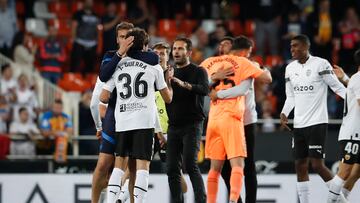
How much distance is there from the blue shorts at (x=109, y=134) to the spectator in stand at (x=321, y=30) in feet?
37.2

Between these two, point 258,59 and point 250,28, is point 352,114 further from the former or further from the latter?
point 250,28

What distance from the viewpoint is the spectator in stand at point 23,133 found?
1916 cm

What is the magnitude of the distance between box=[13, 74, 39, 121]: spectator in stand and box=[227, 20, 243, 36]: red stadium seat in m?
5.71

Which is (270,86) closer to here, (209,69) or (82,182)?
(82,182)

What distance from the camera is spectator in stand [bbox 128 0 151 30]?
76.5 ft

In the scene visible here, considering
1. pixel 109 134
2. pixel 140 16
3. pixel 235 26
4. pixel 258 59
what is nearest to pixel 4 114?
pixel 140 16

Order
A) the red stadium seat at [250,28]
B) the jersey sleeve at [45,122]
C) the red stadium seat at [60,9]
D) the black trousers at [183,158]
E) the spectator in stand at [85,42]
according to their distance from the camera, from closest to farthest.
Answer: the black trousers at [183,158] < the jersey sleeve at [45,122] < the spectator in stand at [85,42] < the red stadium seat at [60,9] < the red stadium seat at [250,28]

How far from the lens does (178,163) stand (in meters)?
13.4

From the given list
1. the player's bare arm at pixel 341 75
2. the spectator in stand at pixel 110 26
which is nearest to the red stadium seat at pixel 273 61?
the spectator in stand at pixel 110 26

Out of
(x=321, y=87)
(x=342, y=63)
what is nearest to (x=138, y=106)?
(x=321, y=87)

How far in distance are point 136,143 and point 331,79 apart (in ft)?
10.8

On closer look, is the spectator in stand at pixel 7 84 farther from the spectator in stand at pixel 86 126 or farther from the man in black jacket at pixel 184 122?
the man in black jacket at pixel 184 122

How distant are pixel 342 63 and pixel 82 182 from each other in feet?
28.1

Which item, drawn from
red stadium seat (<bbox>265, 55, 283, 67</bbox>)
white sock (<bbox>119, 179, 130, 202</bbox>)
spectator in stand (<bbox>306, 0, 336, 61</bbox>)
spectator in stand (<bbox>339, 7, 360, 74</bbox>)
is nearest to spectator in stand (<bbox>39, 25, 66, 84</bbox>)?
red stadium seat (<bbox>265, 55, 283, 67</bbox>)
